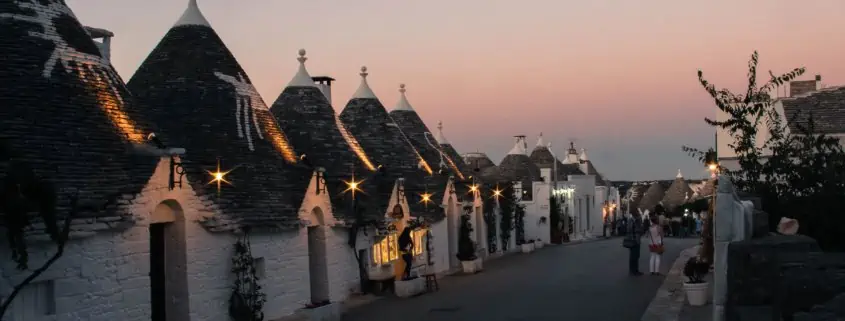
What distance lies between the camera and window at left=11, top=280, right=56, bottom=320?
10.4m

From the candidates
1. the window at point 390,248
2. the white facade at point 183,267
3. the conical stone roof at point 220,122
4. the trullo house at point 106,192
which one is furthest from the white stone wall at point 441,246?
the trullo house at point 106,192

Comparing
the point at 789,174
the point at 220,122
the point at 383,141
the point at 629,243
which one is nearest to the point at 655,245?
the point at 629,243

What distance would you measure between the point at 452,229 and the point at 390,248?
666 cm

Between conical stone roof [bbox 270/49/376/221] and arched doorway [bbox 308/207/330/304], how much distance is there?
161 cm

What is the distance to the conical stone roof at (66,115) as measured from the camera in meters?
11.0

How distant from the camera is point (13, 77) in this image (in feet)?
37.3

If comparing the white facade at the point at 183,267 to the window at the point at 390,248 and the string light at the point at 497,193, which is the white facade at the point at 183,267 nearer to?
the window at the point at 390,248

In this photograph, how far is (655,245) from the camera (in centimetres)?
2138

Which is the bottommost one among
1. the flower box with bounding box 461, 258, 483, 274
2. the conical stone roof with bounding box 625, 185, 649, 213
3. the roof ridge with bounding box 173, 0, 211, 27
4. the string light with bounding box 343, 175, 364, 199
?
the conical stone roof with bounding box 625, 185, 649, 213

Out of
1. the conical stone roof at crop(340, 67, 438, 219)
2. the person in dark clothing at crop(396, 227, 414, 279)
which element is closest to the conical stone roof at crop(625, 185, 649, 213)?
the conical stone roof at crop(340, 67, 438, 219)

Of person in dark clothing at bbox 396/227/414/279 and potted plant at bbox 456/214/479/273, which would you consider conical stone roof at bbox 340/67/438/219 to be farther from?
person in dark clothing at bbox 396/227/414/279

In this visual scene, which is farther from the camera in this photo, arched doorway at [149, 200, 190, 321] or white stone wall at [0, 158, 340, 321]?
arched doorway at [149, 200, 190, 321]

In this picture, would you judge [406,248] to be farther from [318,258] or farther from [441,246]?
[441,246]

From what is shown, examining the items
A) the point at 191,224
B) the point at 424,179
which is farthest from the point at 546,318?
the point at 424,179
